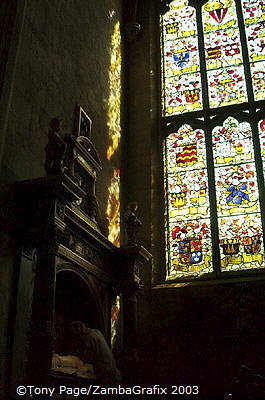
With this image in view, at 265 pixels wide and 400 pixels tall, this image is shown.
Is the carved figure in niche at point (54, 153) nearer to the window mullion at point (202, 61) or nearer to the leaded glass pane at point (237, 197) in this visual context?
the leaded glass pane at point (237, 197)

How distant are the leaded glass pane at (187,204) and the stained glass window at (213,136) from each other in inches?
0.6

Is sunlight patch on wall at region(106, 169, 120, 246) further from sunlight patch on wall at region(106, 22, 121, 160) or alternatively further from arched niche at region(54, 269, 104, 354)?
arched niche at region(54, 269, 104, 354)

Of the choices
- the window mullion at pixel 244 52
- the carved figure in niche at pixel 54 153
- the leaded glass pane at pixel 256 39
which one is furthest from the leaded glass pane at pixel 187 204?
the carved figure in niche at pixel 54 153

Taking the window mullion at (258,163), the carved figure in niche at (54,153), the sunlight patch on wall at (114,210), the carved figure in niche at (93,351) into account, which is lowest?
the carved figure in niche at (93,351)

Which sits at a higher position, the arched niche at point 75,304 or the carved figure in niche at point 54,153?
the carved figure in niche at point 54,153

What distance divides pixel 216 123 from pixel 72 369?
17.8ft

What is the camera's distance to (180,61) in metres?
9.80

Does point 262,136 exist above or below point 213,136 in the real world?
below

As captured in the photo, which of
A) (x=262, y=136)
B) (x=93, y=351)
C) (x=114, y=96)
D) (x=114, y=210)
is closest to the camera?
(x=93, y=351)

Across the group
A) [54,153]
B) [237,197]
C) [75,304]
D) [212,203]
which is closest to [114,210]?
[212,203]

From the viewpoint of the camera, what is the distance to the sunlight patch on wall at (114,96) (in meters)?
8.36

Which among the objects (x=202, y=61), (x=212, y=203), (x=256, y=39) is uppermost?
(x=256, y=39)

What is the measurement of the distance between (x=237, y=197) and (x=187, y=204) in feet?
2.71

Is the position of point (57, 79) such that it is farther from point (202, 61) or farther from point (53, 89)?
point (202, 61)
